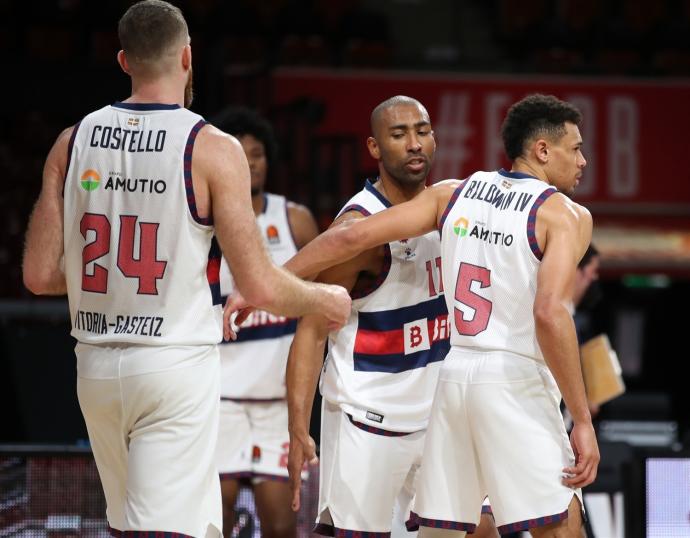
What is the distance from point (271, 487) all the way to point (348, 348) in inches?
44.5

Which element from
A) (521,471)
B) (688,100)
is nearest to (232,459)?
(521,471)

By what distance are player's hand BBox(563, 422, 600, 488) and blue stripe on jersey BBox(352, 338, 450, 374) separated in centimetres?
83

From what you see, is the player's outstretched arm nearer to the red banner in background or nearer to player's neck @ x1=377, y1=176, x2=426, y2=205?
player's neck @ x1=377, y1=176, x2=426, y2=205

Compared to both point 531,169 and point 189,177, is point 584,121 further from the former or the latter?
point 189,177

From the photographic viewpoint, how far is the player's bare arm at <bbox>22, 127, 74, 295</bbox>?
11.8 feet

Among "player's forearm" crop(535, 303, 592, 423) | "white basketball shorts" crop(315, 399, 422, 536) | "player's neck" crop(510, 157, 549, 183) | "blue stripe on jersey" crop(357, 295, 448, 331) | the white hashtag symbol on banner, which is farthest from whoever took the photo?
the white hashtag symbol on banner

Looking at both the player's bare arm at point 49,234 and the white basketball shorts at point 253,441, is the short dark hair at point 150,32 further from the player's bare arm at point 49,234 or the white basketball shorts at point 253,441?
the white basketball shorts at point 253,441

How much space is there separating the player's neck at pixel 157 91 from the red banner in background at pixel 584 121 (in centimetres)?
830

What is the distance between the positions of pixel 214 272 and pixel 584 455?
4.37ft

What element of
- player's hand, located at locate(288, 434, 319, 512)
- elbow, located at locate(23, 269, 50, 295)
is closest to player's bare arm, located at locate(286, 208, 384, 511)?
player's hand, located at locate(288, 434, 319, 512)

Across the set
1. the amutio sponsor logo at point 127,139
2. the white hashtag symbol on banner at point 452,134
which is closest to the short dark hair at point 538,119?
the amutio sponsor logo at point 127,139

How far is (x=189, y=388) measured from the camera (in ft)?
11.5

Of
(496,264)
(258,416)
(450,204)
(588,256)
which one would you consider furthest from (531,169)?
(588,256)

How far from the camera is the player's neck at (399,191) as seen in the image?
15.4 feet
